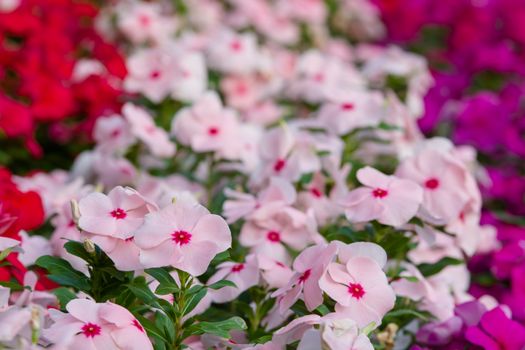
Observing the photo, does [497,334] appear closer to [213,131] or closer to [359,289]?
[359,289]

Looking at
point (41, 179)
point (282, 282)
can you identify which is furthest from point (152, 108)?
point (282, 282)

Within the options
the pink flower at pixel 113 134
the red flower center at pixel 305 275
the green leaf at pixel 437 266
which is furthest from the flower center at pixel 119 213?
the pink flower at pixel 113 134

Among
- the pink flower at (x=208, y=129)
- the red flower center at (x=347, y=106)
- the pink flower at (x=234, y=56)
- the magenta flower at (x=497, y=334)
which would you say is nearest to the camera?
the magenta flower at (x=497, y=334)

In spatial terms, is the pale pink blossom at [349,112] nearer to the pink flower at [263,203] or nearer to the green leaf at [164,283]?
the pink flower at [263,203]

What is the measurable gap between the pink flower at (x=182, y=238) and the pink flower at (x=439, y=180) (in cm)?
53

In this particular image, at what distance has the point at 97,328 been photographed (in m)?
1.23

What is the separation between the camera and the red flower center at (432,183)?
1725 mm

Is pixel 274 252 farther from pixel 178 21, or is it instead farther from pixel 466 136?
pixel 178 21

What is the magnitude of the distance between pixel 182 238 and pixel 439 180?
67 centimetres

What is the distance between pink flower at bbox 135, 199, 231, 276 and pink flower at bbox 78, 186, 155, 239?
0.15ft

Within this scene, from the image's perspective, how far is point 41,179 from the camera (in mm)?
2213

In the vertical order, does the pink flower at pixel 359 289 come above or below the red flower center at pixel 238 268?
above

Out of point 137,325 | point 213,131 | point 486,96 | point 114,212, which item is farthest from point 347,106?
point 137,325

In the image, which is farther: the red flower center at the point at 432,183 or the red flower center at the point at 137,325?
the red flower center at the point at 432,183
